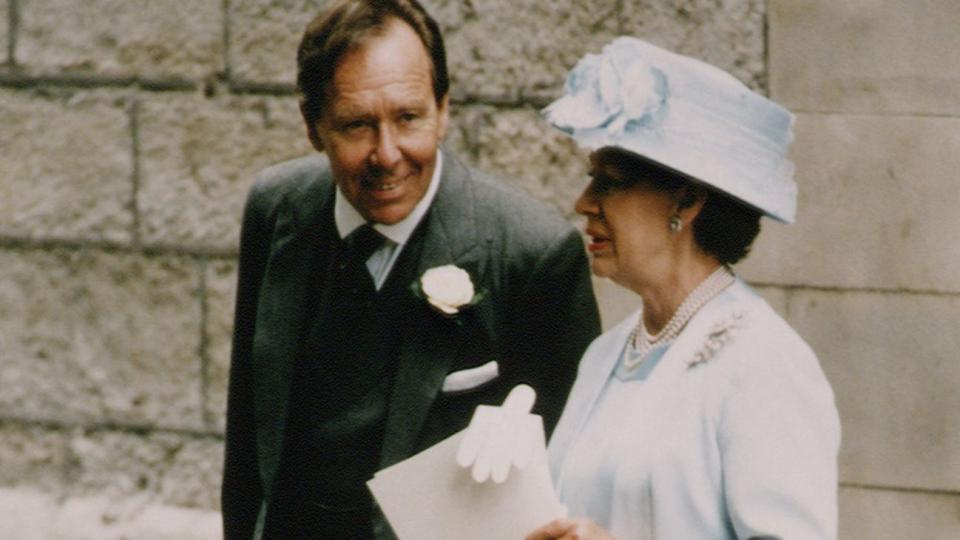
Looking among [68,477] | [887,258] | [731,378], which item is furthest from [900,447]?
[68,477]

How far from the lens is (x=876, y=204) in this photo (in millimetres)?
4309

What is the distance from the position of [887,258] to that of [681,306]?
1917 millimetres

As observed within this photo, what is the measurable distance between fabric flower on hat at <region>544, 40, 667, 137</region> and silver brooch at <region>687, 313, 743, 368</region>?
0.34 meters

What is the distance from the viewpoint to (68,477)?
5.06 m

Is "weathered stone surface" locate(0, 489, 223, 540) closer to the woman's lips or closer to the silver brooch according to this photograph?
the woman's lips

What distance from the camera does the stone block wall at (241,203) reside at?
4.31m

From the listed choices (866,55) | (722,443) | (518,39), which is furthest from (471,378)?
(866,55)

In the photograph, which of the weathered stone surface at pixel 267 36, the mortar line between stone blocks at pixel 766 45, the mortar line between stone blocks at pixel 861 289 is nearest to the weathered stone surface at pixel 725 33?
the mortar line between stone blocks at pixel 766 45

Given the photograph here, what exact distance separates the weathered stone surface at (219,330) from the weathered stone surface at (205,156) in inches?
3.6

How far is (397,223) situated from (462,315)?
24cm

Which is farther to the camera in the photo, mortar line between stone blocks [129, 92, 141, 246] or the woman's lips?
mortar line between stone blocks [129, 92, 141, 246]

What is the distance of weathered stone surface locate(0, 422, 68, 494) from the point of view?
16.6ft

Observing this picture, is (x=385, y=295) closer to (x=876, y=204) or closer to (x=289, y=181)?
(x=289, y=181)

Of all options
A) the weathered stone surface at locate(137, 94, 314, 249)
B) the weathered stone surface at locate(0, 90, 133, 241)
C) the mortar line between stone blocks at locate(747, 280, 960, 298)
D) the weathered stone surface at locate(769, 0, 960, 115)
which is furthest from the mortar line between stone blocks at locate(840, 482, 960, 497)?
the weathered stone surface at locate(0, 90, 133, 241)
